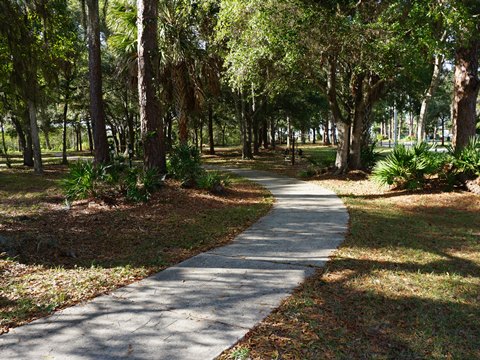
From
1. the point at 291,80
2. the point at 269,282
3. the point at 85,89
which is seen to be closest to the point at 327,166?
the point at 291,80

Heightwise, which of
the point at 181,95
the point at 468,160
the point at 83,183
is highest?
the point at 181,95

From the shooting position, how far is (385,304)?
3.88m

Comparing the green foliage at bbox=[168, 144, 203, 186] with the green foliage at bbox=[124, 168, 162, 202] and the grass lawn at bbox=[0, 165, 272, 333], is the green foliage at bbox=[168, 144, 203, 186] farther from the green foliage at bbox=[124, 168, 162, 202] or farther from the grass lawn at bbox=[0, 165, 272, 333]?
the green foliage at bbox=[124, 168, 162, 202]

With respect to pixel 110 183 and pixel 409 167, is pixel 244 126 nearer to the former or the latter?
pixel 409 167

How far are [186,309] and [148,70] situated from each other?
775cm

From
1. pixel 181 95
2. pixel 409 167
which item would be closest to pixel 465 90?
pixel 409 167

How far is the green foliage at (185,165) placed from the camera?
10883mm

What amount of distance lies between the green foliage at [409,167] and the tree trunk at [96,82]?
924 cm

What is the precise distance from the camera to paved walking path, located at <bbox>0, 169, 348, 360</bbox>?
9.96 feet

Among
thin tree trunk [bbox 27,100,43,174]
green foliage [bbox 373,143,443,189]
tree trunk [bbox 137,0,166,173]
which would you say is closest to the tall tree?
green foliage [bbox 373,143,443,189]

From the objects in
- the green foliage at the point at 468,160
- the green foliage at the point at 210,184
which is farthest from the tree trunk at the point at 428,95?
the green foliage at the point at 210,184

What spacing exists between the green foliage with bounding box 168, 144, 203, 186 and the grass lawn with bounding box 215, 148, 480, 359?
529 cm

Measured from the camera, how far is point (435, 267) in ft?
16.5

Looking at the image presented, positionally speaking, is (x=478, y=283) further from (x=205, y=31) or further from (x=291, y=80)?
(x=205, y=31)
